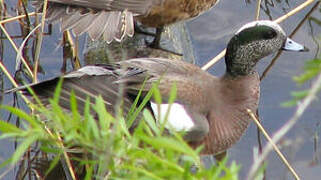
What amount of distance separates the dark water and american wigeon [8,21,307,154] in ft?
1.18

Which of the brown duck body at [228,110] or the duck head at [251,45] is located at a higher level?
the duck head at [251,45]

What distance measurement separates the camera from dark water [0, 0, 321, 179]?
4816 millimetres

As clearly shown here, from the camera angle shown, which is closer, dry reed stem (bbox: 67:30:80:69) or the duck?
the duck

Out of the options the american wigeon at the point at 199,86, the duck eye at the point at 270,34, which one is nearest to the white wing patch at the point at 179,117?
the american wigeon at the point at 199,86

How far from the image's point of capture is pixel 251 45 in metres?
4.39

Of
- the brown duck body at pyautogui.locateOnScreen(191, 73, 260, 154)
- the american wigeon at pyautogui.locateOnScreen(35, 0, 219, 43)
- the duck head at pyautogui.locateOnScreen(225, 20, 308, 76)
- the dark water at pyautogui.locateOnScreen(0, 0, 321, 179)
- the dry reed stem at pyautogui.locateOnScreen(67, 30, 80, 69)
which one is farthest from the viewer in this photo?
the dry reed stem at pyautogui.locateOnScreen(67, 30, 80, 69)

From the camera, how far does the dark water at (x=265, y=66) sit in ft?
15.8

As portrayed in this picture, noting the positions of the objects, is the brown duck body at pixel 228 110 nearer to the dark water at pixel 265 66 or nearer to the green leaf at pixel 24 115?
the dark water at pixel 265 66

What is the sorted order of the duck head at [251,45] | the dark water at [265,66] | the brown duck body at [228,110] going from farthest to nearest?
the dark water at [265,66], the duck head at [251,45], the brown duck body at [228,110]

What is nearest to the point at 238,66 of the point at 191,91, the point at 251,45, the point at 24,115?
the point at 251,45

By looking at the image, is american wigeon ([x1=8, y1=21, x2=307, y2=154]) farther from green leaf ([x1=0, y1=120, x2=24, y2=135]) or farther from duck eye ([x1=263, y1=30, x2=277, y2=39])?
green leaf ([x1=0, y1=120, x2=24, y2=135])

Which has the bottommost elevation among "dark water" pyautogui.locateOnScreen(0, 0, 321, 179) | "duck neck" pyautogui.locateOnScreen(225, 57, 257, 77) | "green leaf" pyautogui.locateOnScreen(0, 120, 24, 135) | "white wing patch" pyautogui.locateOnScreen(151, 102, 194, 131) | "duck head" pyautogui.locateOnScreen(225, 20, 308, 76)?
"dark water" pyautogui.locateOnScreen(0, 0, 321, 179)

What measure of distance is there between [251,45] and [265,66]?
3.81 ft

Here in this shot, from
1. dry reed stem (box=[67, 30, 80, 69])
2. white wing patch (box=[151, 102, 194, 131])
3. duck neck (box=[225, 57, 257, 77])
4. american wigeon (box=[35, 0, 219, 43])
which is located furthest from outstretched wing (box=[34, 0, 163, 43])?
white wing patch (box=[151, 102, 194, 131])
